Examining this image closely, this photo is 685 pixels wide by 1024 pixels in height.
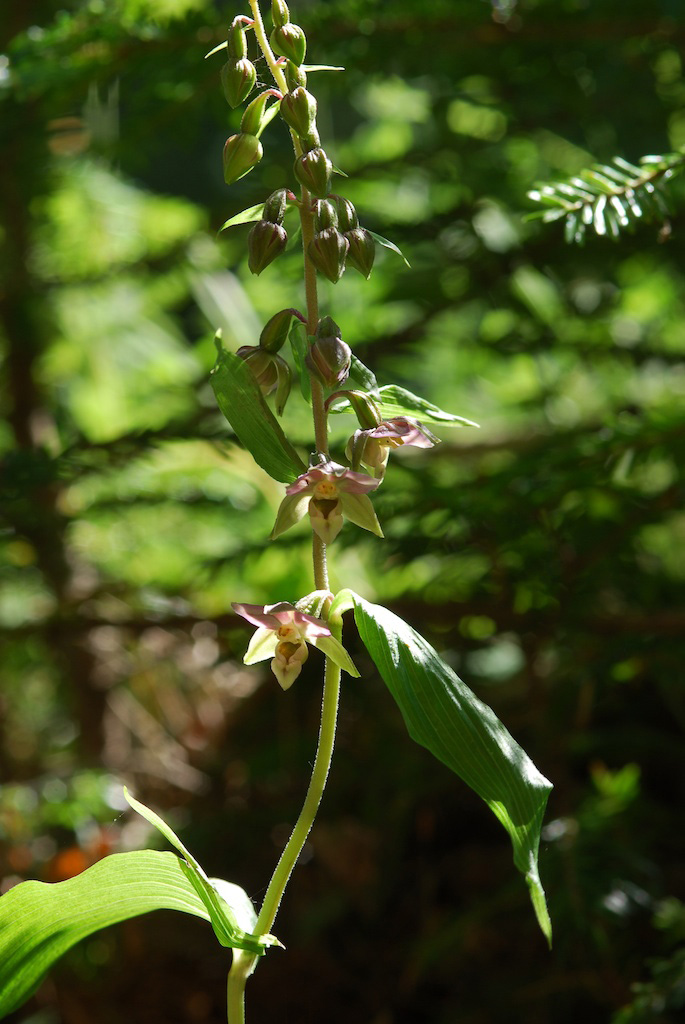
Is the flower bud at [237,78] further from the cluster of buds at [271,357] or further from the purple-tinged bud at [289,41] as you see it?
the cluster of buds at [271,357]

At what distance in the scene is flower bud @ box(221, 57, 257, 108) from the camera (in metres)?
0.54

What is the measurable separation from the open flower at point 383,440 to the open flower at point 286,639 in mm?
104

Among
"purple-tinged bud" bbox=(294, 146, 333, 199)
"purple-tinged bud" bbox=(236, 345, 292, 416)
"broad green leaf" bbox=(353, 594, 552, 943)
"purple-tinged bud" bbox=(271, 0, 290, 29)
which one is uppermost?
"purple-tinged bud" bbox=(271, 0, 290, 29)

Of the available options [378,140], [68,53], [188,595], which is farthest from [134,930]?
[378,140]

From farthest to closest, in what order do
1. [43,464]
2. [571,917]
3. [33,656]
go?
[33,656], [43,464], [571,917]

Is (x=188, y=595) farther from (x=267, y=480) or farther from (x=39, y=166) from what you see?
(x=39, y=166)

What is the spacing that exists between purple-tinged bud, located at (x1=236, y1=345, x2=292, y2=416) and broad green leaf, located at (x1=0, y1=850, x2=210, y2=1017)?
1.01ft

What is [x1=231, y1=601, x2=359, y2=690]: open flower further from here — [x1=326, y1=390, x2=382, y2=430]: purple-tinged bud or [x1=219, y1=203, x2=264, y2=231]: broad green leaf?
[x1=219, y1=203, x2=264, y2=231]: broad green leaf

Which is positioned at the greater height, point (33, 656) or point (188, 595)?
point (188, 595)

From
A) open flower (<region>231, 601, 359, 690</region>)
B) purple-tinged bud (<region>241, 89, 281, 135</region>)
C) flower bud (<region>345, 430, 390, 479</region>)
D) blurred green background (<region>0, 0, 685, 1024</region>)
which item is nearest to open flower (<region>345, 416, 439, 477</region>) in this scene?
flower bud (<region>345, 430, 390, 479</region>)

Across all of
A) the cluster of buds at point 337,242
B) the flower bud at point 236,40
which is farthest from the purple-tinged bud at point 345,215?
the flower bud at point 236,40

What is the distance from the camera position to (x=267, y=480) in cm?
150

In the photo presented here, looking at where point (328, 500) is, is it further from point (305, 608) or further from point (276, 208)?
point (276, 208)

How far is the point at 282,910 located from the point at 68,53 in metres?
1.12
